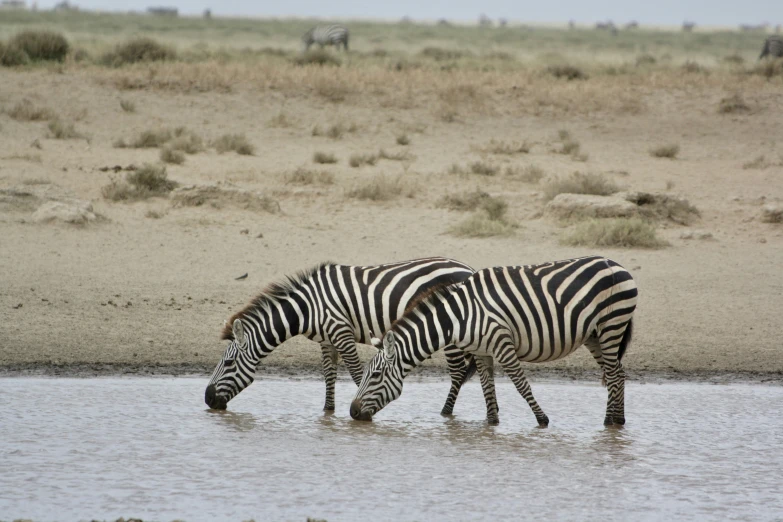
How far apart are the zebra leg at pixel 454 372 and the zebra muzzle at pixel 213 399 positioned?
1659 millimetres

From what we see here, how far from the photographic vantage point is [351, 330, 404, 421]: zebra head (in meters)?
7.73

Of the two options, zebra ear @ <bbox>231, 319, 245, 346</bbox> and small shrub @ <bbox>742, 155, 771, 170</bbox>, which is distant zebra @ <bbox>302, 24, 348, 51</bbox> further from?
zebra ear @ <bbox>231, 319, 245, 346</bbox>

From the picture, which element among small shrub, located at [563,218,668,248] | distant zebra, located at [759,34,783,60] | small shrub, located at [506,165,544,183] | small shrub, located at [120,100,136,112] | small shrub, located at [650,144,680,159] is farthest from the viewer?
distant zebra, located at [759,34,783,60]

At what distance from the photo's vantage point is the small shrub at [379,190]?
1675cm

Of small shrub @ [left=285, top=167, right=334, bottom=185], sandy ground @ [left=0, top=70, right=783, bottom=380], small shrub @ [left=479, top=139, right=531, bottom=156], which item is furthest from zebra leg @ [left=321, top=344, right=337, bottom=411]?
small shrub @ [left=479, top=139, right=531, bottom=156]

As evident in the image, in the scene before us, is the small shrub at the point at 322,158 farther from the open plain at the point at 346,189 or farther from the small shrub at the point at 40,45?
the small shrub at the point at 40,45

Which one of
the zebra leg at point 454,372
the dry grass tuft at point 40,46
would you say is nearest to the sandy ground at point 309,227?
the zebra leg at point 454,372

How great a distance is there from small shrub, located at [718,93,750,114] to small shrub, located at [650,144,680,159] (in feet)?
12.8

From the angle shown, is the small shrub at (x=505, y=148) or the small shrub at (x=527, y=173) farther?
the small shrub at (x=505, y=148)

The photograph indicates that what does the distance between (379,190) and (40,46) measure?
43.9ft

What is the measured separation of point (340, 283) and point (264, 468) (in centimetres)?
191

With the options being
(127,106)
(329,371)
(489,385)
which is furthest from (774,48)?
(329,371)

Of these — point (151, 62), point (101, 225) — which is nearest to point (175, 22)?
point (151, 62)

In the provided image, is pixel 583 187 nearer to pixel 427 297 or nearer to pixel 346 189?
pixel 346 189
